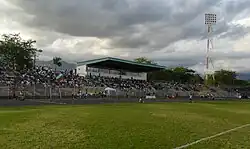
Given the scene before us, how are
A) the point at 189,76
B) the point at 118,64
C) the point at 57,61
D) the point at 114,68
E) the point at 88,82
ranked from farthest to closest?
the point at 189,76, the point at 57,61, the point at 114,68, the point at 118,64, the point at 88,82

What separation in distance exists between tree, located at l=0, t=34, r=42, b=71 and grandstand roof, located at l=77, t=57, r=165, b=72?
1734 cm

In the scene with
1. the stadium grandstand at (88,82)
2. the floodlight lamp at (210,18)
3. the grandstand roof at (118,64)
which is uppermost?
the floodlight lamp at (210,18)

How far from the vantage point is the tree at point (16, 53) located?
295ft

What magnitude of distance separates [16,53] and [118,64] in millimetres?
31945

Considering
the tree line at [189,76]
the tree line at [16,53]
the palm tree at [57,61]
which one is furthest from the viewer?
the tree line at [189,76]

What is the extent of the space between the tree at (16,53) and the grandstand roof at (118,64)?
17336 millimetres

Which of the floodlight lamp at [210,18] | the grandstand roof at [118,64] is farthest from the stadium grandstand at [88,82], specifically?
the floodlight lamp at [210,18]

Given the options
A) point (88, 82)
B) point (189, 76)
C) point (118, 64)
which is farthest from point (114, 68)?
point (189, 76)

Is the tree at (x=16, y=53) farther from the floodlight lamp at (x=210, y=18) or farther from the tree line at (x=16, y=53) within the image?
the floodlight lamp at (x=210, y=18)

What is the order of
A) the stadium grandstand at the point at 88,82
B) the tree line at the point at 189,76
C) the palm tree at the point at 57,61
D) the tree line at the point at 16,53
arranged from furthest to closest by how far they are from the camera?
the tree line at the point at 189,76
the palm tree at the point at 57,61
the tree line at the point at 16,53
the stadium grandstand at the point at 88,82

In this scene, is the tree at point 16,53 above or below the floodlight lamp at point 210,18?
below

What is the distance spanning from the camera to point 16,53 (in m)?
90.7

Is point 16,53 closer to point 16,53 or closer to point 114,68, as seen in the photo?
point 16,53

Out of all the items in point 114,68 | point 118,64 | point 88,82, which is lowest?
point 88,82
